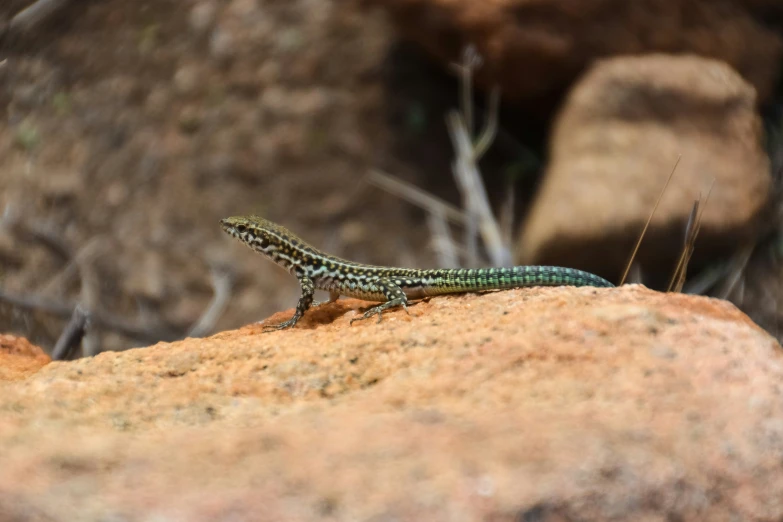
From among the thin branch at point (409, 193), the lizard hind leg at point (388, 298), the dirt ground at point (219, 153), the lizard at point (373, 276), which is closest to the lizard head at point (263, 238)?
the lizard at point (373, 276)

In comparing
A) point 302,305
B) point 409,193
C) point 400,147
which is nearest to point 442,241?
point 409,193

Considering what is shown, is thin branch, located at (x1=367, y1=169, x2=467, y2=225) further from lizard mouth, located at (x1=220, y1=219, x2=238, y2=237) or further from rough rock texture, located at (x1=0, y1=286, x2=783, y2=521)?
rough rock texture, located at (x1=0, y1=286, x2=783, y2=521)

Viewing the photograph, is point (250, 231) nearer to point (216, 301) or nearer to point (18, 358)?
point (18, 358)

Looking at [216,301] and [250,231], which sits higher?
[250,231]

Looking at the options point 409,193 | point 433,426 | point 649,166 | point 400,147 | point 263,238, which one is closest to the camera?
point 433,426

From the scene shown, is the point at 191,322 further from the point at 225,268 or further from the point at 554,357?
the point at 554,357

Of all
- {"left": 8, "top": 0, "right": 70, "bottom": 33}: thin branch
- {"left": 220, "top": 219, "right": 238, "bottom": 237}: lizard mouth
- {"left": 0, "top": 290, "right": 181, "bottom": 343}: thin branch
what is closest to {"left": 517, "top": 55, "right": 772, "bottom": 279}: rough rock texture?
{"left": 220, "top": 219, "right": 238, "bottom": 237}: lizard mouth
